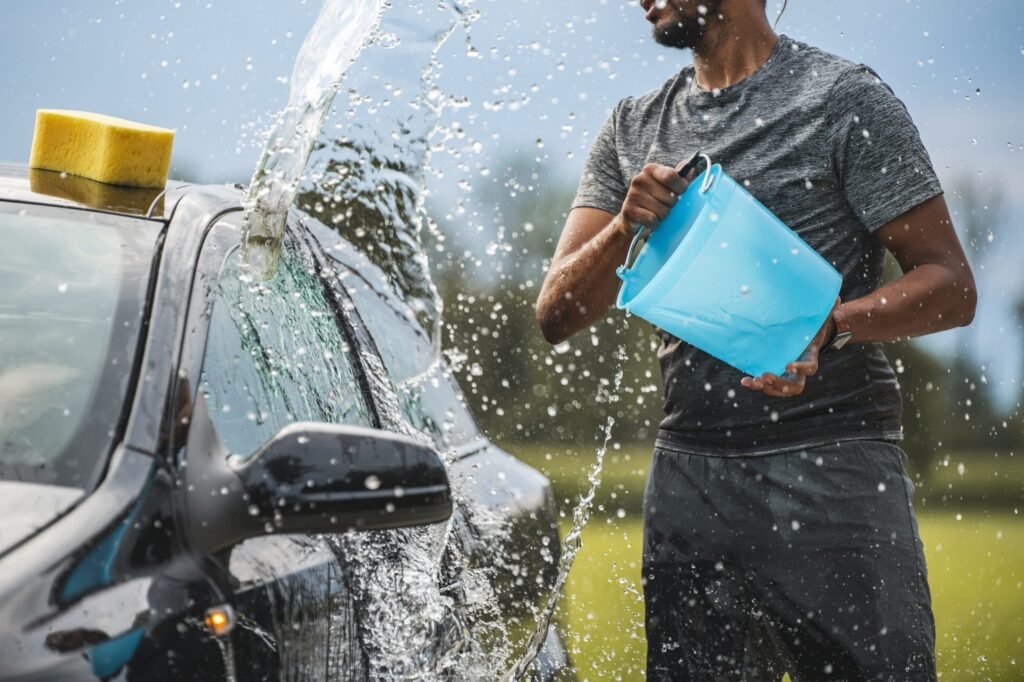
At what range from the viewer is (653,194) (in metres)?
2.21

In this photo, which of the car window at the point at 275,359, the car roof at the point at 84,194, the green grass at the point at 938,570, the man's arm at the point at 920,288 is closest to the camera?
the car window at the point at 275,359

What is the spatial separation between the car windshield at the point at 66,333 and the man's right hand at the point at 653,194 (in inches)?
34.1

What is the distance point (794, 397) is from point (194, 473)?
4.23 feet

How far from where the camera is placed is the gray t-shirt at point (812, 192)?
237 centimetres

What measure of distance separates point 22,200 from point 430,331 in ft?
3.75

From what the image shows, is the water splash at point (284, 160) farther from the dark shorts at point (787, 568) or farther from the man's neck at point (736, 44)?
the dark shorts at point (787, 568)

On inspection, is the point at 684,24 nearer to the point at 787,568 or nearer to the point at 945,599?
the point at 787,568

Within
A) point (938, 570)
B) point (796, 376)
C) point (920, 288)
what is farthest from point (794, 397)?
point (938, 570)

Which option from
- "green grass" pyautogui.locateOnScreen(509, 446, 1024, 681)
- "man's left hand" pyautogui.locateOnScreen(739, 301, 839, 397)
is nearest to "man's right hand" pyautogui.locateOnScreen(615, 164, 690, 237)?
"man's left hand" pyautogui.locateOnScreen(739, 301, 839, 397)

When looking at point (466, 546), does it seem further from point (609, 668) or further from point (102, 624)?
point (609, 668)

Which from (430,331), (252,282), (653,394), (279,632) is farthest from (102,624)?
(653,394)

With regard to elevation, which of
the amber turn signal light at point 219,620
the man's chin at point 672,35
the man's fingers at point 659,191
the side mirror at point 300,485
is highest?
the man's chin at point 672,35

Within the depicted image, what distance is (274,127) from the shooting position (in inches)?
88.6

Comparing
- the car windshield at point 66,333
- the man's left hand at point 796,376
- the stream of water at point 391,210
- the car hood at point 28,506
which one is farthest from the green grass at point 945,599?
the car hood at point 28,506
